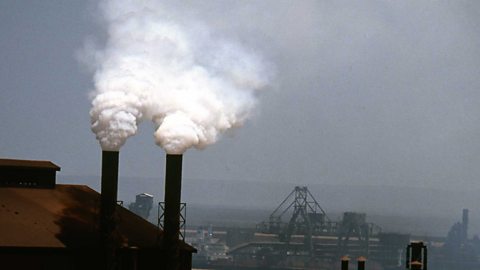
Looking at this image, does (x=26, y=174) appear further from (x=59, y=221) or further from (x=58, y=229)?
(x=58, y=229)

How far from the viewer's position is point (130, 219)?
5888 centimetres

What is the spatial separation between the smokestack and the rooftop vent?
6.70 m

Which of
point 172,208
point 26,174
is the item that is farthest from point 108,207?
point 26,174

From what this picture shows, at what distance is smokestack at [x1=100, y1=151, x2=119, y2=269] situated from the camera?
173ft

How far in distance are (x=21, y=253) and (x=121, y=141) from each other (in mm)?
7237

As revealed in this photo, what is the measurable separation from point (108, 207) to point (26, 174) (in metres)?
7.39

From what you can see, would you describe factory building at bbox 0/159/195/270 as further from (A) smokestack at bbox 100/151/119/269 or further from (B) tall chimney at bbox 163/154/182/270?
(B) tall chimney at bbox 163/154/182/270

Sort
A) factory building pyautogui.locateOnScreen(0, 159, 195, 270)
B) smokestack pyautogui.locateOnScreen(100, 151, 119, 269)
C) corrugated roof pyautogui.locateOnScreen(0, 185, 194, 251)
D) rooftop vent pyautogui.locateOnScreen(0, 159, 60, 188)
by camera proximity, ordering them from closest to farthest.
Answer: factory building pyautogui.locateOnScreen(0, 159, 195, 270) < corrugated roof pyautogui.locateOnScreen(0, 185, 194, 251) < smokestack pyautogui.locateOnScreen(100, 151, 119, 269) < rooftop vent pyautogui.locateOnScreen(0, 159, 60, 188)

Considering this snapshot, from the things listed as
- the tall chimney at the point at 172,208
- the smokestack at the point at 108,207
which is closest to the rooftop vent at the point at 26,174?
the smokestack at the point at 108,207

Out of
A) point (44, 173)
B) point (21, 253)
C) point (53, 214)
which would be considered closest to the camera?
point (21, 253)

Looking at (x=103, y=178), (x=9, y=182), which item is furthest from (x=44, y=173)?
(x=103, y=178)

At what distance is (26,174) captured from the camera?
58.8m

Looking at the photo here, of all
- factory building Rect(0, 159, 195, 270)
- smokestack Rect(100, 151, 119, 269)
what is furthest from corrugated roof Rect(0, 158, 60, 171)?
smokestack Rect(100, 151, 119, 269)

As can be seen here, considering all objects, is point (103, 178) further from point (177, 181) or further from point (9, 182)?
point (9, 182)
